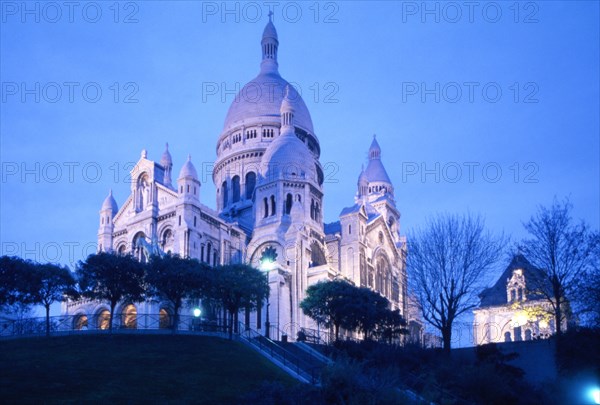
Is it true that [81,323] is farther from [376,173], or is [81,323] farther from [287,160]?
[376,173]

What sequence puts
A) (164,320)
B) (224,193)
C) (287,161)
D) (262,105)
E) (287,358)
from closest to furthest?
(287,358), (164,320), (287,161), (224,193), (262,105)

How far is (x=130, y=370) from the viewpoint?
112 ft

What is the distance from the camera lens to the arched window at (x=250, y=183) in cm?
9006

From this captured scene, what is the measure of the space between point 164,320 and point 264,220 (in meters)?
18.3

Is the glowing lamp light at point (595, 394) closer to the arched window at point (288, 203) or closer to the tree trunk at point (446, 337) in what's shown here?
the tree trunk at point (446, 337)

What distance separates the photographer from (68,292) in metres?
50.2

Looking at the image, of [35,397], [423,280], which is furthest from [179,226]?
[35,397]

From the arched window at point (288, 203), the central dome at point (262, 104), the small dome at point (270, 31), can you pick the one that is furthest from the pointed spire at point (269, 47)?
the arched window at point (288, 203)

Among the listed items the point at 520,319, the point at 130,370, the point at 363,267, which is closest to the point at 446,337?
the point at 130,370

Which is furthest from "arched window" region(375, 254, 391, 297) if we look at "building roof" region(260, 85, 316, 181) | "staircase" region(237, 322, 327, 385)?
"staircase" region(237, 322, 327, 385)

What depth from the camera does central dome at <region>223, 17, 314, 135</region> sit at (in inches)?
3686

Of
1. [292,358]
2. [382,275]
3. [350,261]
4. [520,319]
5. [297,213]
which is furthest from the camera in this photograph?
[382,275]

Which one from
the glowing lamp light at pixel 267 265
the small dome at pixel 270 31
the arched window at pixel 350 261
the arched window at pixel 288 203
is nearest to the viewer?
the glowing lamp light at pixel 267 265

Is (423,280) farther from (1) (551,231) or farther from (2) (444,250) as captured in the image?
(1) (551,231)
